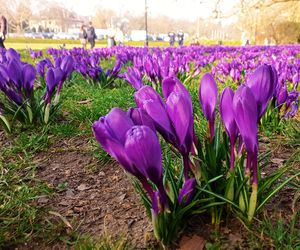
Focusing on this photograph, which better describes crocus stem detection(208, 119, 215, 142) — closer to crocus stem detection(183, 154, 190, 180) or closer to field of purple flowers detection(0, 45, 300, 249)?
field of purple flowers detection(0, 45, 300, 249)

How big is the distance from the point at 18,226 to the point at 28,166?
73 centimetres

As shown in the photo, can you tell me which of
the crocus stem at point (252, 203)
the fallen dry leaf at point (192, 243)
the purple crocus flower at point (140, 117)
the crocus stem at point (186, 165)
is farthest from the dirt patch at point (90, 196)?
the purple crocus flower at point (140, 117)

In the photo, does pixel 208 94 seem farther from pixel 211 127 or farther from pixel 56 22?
pixel 56 22

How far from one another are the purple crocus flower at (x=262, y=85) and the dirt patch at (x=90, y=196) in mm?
737

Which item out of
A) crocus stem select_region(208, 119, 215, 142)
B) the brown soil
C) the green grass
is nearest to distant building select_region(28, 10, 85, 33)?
the green grass

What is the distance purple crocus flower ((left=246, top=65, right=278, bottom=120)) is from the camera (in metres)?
1.25

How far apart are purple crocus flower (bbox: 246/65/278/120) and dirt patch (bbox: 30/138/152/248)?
2.42 ft

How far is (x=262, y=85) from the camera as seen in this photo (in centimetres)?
125

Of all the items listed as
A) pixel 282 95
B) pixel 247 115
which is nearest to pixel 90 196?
pixel 247 115

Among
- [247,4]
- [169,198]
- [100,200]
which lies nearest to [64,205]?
[100,200]

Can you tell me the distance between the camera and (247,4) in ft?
84.7

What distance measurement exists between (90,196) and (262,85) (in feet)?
3.79

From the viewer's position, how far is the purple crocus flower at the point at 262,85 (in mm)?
1247

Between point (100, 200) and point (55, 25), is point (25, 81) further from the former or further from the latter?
point (55, 25)
